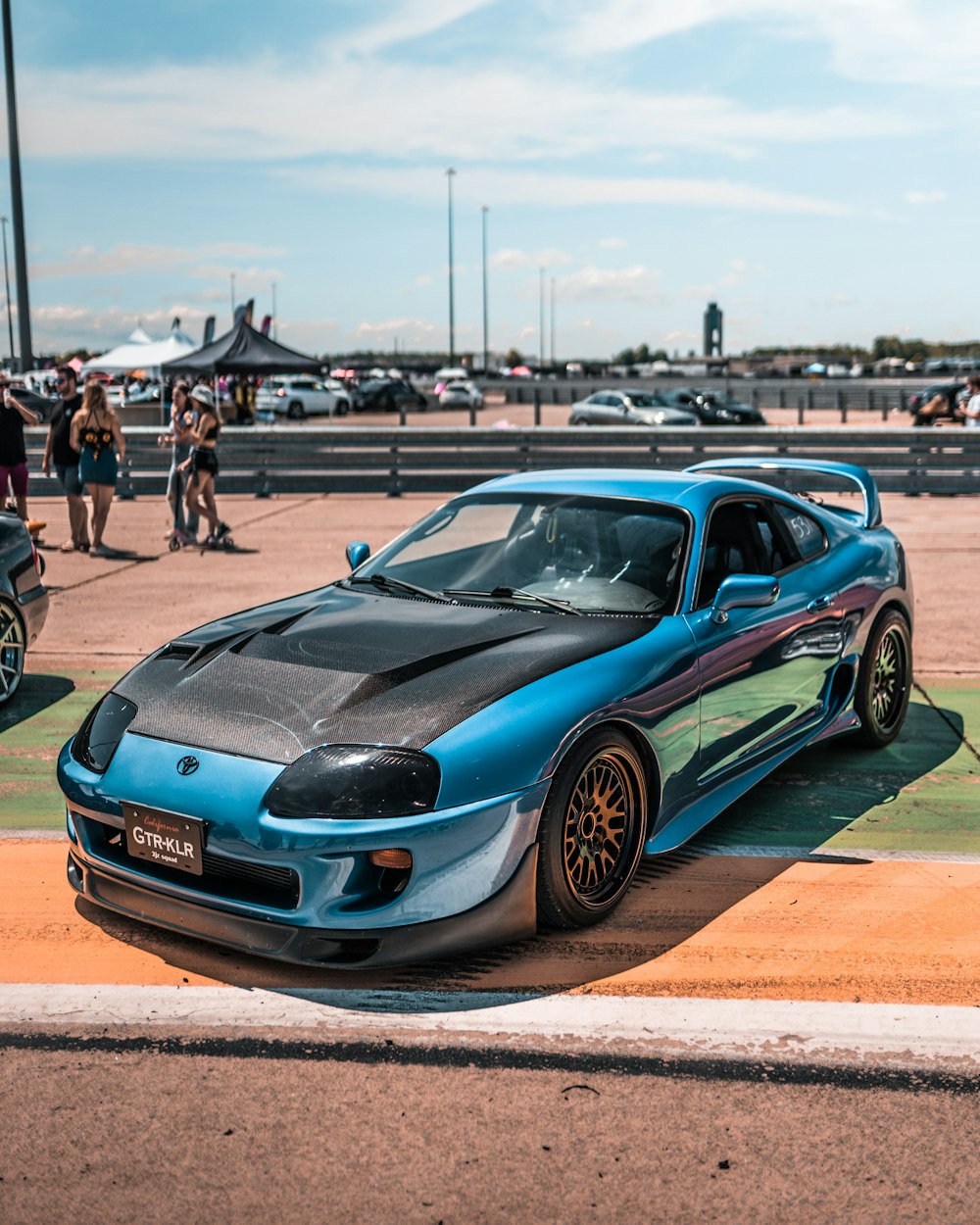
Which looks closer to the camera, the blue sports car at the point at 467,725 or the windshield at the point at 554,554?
the blue sports car at the point at 467,725

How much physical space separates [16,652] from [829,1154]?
5526mm

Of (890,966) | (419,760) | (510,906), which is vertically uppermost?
(419,760)

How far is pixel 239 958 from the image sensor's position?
406 cm

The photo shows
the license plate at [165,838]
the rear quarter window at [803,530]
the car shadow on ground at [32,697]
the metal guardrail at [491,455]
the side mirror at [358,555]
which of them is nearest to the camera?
the license plate at [165,838]

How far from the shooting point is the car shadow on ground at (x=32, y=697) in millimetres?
7186

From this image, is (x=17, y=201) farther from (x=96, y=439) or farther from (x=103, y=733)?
(x=103, y=733)

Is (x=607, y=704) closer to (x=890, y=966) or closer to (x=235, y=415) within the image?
(x=890, y=966)

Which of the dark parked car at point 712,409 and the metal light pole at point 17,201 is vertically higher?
the metal light pole at point 17,201

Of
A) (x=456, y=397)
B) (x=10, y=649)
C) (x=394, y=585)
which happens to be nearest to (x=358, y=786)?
(x=394, y=585)

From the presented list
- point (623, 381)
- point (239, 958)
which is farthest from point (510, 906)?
point (623, 381)

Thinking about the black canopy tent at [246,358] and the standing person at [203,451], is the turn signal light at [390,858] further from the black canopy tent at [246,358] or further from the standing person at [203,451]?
the black canopy tent at [246,358]

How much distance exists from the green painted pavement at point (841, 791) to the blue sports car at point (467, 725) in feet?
0.86

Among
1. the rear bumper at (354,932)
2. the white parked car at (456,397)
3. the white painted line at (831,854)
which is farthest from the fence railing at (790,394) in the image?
the rear bumper at (354,932)

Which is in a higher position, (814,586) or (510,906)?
(814,586)
